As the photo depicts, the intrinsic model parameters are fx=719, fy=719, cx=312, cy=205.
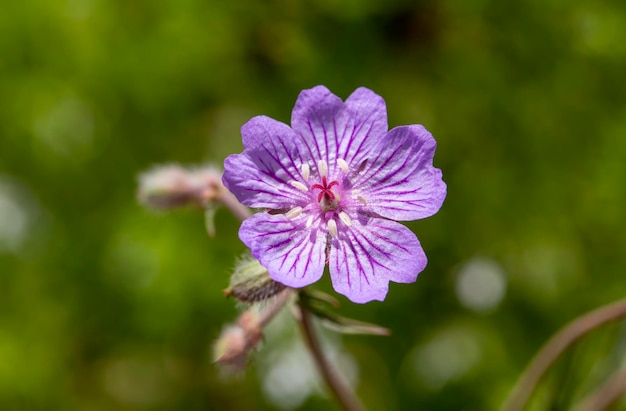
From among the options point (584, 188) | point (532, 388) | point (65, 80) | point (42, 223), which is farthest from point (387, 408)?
point (65, 80)

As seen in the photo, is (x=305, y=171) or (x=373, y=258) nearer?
(x=373, y=258)

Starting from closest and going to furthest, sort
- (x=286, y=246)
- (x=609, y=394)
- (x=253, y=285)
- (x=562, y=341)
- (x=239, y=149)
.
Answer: (x=253, y=285)
(x=286, y=246)
(x=562, y=341)
(x=609, y=394)
(x=239, y=149)

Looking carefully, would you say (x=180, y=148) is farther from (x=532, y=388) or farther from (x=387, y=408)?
(x=532, y=388)

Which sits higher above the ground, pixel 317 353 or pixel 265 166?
pixel 265 166

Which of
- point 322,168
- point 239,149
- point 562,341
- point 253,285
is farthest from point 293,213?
point 239,149

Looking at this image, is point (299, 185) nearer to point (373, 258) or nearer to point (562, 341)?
point (373, 258)

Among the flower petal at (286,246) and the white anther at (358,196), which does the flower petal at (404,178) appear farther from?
the flower petal at (286,246)

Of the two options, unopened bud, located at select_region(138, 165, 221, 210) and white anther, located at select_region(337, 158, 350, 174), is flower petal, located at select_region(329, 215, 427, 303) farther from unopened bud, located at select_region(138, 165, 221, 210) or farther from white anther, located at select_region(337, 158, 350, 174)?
unopened bud, located at select_region(138, 165, 221, 210)

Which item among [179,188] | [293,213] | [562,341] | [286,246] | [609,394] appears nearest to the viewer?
[286,246]
